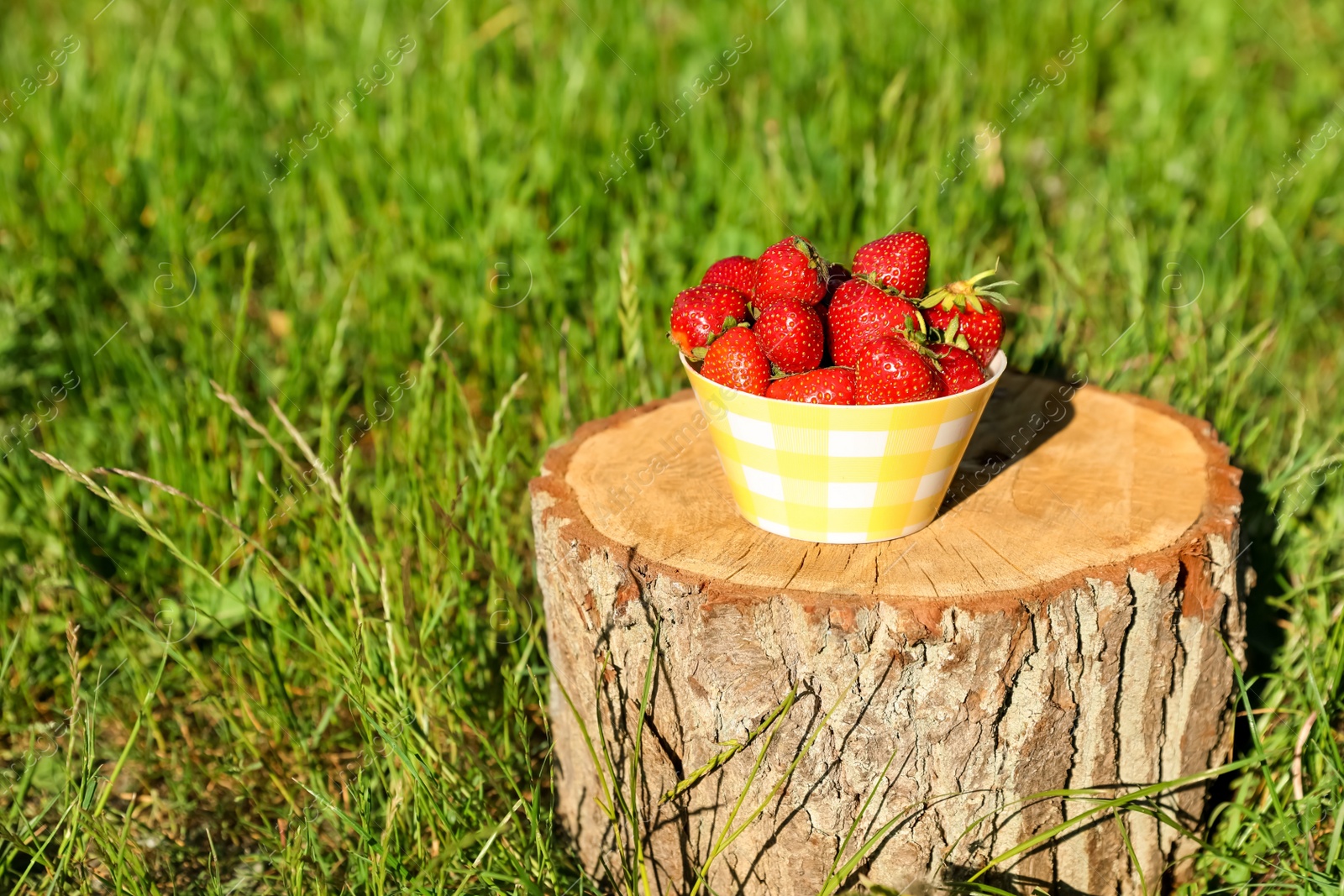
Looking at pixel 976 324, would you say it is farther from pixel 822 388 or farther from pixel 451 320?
pixel 451 320

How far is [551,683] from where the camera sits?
1.99m

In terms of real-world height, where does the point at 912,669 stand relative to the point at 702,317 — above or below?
below

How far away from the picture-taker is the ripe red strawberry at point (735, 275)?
1.77 meters

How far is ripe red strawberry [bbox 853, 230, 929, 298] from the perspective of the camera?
1723mm

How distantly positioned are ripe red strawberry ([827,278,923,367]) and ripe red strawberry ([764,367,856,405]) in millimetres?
65

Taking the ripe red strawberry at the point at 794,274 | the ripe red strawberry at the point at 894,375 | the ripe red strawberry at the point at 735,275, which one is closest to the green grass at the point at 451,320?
the ripe red strawberry at the point at 735,275

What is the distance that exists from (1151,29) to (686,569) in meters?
3.65

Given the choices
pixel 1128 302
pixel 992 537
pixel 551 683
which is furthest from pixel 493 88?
pixel 992 537

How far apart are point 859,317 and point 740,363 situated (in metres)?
0.20

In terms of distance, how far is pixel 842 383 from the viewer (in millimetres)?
1568

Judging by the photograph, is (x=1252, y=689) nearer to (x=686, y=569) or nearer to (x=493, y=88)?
(x=686, y=569)

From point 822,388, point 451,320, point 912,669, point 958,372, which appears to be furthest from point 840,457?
point 451,320

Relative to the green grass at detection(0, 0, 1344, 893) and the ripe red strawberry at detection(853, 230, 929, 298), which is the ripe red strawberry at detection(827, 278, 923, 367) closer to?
the ripe red strawberry at detection(853, 230, 929, 298)

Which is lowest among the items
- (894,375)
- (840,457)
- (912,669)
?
(912,669)
